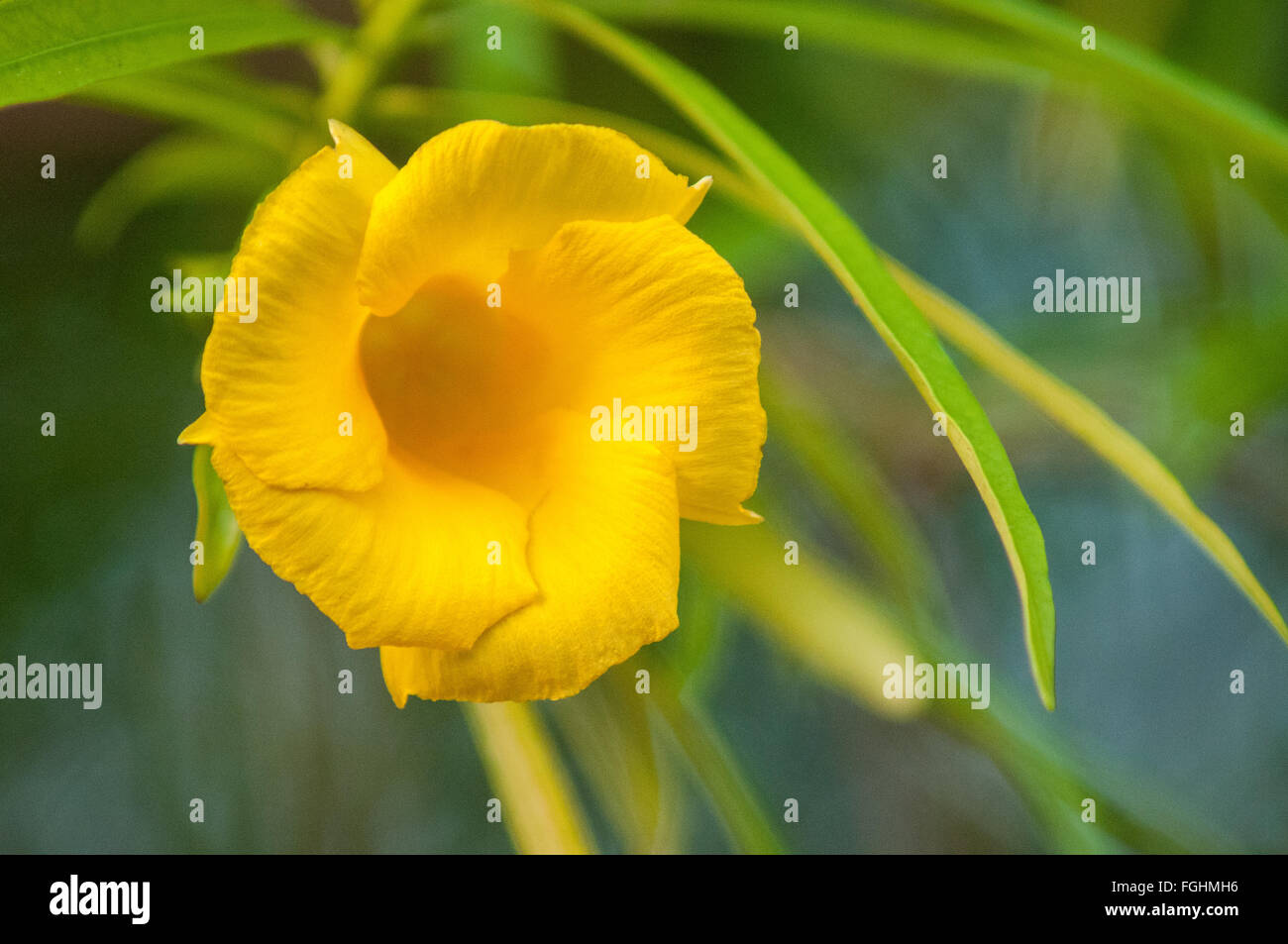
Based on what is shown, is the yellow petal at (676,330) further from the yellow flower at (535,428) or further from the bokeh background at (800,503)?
the bokeh background at (800,503)

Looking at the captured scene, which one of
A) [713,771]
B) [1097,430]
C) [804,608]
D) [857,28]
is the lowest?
[713,771]

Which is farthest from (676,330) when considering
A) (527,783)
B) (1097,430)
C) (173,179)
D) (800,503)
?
(800,503)

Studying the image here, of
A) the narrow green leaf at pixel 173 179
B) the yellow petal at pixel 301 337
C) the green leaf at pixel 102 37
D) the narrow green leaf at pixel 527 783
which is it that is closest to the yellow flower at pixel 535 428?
the yellow petal at pixel 301 337

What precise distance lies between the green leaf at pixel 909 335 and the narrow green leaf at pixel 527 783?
1.01 feet

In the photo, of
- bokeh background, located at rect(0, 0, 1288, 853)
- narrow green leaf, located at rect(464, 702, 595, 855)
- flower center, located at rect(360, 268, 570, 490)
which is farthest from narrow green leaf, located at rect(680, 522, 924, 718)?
flower center, located at rect(360, 268, 570, 490)

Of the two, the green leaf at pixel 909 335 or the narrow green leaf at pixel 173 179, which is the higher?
the narrow green leaf at pixel 173 179

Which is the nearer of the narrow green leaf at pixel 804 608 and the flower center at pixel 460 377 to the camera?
the flower center at pixel 460 377

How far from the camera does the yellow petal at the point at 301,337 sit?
38cm

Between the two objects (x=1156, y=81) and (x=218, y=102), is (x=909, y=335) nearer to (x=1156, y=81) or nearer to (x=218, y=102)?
(x=1156, y=81)

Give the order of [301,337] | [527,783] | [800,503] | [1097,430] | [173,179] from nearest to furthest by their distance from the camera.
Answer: [301,337]
[1097,430]
[527,783]
[173,179]
[800,503]

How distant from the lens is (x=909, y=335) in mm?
434

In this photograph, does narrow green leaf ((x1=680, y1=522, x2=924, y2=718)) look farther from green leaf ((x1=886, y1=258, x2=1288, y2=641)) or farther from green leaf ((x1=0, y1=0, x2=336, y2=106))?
green leaf ((x1=0, y1=0, x2=336, y2=106))

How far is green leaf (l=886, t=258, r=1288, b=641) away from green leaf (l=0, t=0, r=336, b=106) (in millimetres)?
355

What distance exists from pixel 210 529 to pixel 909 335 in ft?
1.05
